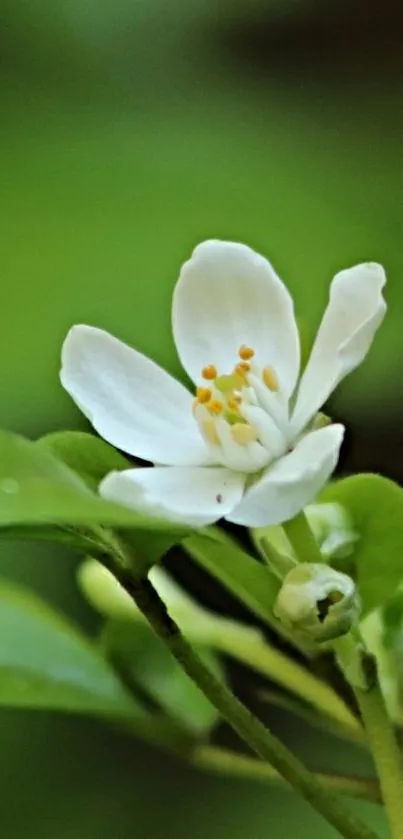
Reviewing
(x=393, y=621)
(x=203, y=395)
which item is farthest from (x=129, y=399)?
(x=393, y=621)

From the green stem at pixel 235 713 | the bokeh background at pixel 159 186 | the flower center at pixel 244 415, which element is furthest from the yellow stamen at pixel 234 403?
the bokeh background at pixel 159 186

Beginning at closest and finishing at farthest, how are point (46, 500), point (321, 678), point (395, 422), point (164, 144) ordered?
point (46, 500)
point (321, 678)
point (395, 422)
point (164, 144)

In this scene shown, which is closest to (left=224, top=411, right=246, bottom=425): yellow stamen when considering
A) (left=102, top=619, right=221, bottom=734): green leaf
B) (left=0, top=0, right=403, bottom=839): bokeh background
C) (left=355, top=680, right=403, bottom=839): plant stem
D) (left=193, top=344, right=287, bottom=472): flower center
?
(left=193, top=344, right=287, bottom=472): flower center

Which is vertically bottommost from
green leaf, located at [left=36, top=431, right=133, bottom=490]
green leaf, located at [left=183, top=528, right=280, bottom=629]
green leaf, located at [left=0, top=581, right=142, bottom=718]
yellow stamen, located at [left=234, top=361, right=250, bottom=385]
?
green leaf, located at [left=0, top=581, right=142, bottom=718]

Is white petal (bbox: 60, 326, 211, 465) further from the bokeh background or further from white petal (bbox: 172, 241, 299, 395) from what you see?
the bokeh background

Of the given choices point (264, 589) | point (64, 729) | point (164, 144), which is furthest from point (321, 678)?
point (164, 144)

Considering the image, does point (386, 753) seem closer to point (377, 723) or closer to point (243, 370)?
point (377, 723)

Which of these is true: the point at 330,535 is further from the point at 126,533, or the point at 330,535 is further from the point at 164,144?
the point at 164,144
